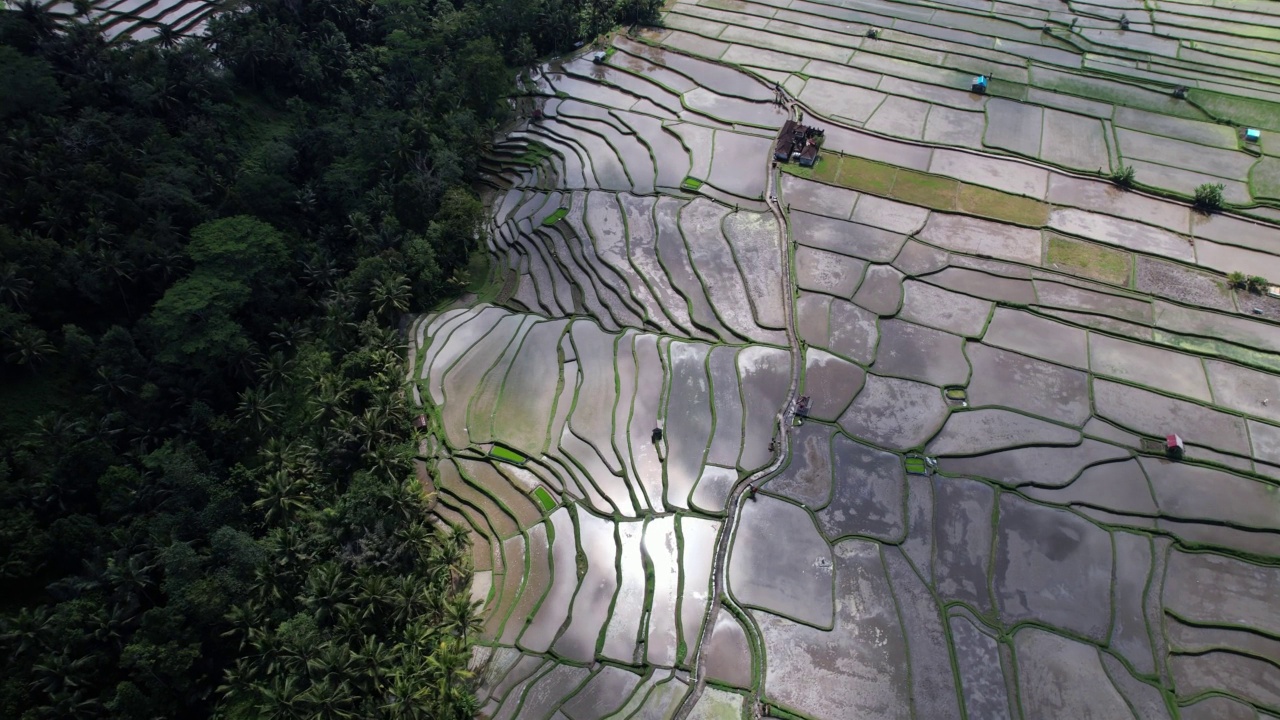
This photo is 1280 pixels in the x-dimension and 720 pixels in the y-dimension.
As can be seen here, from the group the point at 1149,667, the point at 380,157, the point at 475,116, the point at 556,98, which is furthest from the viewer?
the point at 556,98

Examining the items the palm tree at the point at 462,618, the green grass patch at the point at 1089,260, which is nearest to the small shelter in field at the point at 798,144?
the green grass patch at the point at 1089,260

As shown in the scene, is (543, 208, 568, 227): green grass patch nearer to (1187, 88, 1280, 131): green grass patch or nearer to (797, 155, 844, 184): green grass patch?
(797, 155, 844, 184): green grass patch

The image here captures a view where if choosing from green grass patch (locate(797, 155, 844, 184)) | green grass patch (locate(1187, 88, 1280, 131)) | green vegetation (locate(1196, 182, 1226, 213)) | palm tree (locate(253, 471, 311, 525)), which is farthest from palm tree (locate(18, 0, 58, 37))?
green grass patch (locate(1187, 88, 1280, 131))

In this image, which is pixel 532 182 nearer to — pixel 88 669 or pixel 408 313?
pixel 408 313

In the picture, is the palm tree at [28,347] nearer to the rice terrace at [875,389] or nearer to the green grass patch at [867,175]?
the rice terrace at [875,389]

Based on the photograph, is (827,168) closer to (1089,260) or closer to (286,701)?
(1089,260)

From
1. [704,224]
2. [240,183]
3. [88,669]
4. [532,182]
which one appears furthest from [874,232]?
[88,669]
